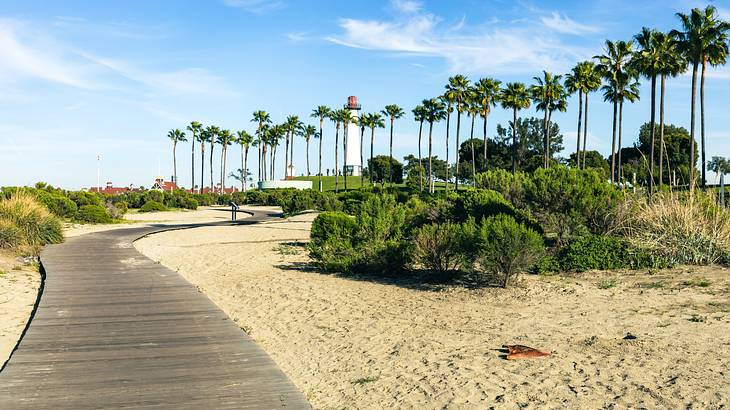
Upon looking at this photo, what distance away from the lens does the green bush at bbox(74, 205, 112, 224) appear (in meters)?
39.6

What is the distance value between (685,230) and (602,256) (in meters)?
2.24

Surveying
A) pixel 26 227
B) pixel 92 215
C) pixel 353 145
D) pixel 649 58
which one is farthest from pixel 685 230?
pixel 353 145

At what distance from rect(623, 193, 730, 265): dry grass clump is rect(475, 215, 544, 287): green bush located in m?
3.69

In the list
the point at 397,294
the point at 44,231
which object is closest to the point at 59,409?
the point at 397,294

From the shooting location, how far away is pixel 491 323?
10.9 meters

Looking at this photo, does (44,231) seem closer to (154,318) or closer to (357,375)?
(154,318)

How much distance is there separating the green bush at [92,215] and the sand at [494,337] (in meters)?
25.1

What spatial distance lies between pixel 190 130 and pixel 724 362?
4546 inches

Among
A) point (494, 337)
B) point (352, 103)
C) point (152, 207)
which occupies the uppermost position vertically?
point (352, 103)

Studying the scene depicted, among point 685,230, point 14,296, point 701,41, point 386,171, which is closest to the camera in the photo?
point 14,296

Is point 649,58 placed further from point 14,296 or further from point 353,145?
point 353,145

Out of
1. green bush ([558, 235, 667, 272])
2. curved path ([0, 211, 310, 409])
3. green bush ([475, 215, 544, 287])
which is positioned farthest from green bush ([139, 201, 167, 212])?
green bush ([475, 215, 544, 287])

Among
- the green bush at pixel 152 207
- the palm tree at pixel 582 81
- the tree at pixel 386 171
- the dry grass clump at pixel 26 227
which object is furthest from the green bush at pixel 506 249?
the tree at pixel 386 171

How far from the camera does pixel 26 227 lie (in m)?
23.5
